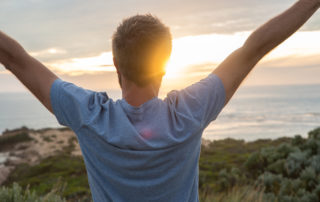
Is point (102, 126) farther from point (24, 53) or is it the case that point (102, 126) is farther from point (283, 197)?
point (283, 197)

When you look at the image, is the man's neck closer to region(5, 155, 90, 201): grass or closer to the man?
the man

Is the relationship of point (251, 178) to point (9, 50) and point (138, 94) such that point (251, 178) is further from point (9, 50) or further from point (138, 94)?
point (9, 50)

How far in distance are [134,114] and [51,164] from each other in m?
17.9

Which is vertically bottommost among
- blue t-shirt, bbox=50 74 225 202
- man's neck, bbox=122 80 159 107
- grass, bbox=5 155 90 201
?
grass, bbox=5 155 90 201

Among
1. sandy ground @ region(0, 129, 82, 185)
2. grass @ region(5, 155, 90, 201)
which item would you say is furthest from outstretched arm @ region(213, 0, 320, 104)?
sandy ground @ region(0, 129, 82, 185)

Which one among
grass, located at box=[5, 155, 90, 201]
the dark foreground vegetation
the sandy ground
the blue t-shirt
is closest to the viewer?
the blue t-shirt

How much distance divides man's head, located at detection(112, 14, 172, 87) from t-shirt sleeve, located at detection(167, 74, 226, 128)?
148 millimetres

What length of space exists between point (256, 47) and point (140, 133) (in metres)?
0.66

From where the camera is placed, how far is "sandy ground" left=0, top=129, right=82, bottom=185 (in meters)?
18.7

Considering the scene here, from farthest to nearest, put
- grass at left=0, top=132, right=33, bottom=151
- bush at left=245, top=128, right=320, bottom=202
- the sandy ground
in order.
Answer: grass at left=0, top=132, right=33, bottom=151, the sandy ground, bush at left=245, top=128, right=320, bottom=202

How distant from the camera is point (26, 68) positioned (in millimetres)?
1441

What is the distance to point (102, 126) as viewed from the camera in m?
1.38

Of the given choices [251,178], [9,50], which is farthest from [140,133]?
[251,178]

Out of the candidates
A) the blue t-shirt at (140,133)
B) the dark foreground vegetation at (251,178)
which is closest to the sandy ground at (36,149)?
the dark foreground vegetation at (251,178)
